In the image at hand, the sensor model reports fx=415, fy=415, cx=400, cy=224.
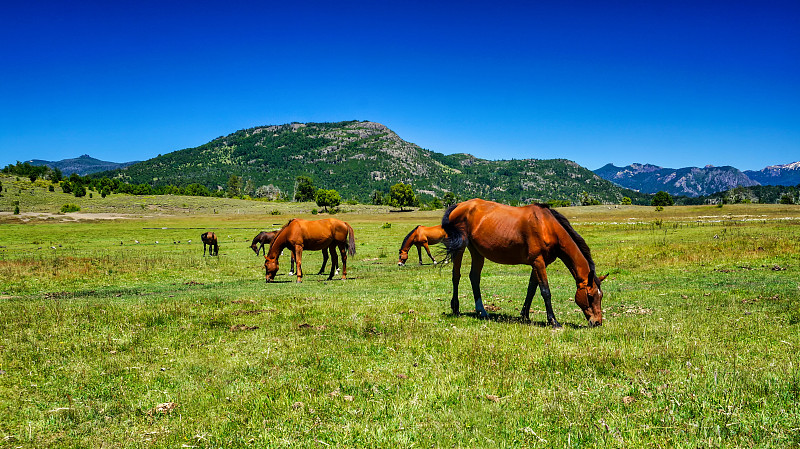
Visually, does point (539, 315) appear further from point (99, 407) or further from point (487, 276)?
point (487, 276)

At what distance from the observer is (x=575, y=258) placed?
1087 centimetres

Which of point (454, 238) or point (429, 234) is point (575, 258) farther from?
point (429, 234)

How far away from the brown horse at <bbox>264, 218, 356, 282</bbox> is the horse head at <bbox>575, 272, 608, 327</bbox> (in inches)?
650

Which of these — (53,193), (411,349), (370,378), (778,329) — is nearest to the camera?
(370,378)

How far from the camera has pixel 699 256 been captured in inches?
1047

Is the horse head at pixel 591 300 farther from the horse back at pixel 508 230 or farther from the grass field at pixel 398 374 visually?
the horse back at pixel 508 230

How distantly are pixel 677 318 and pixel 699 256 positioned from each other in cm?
1959

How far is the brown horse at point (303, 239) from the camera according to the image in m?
24.3

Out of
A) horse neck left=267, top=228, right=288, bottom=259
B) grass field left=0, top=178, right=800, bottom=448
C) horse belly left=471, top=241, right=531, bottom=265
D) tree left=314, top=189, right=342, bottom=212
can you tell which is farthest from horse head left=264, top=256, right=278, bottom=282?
tree left=314, top=189, right=342, bottom=212

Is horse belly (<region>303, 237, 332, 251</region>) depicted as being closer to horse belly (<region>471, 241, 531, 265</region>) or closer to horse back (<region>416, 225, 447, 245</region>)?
horse back (<region>416, 225, 447, 245</region>)

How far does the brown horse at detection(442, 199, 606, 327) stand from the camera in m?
10.8

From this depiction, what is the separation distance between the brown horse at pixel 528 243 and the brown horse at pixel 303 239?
43.5ft

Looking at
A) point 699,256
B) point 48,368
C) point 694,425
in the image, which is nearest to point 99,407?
point 48,368

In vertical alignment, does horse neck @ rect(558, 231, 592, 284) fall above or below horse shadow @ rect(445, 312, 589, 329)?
above
